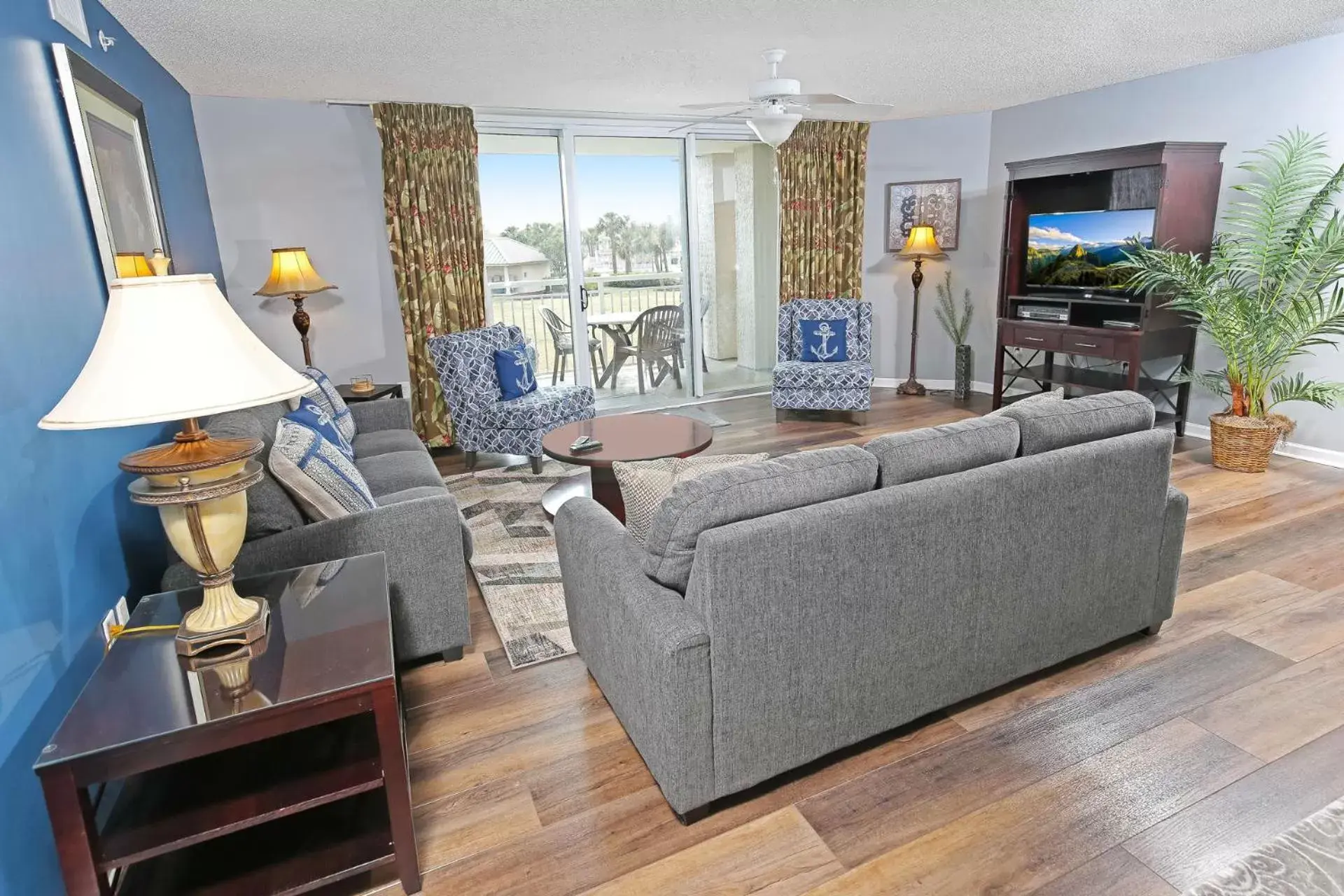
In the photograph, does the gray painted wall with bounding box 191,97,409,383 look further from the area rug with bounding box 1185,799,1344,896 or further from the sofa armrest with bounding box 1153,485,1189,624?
the area rug with bounding box 1185,799,1344,896

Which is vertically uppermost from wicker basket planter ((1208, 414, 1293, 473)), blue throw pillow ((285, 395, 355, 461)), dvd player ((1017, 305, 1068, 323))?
dvd player ((1017, 305, 1068, 323))

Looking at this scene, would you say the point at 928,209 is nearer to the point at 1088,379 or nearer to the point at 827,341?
the point at 827,341

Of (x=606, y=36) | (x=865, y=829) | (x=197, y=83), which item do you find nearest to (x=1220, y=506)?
(x=865, y=829)

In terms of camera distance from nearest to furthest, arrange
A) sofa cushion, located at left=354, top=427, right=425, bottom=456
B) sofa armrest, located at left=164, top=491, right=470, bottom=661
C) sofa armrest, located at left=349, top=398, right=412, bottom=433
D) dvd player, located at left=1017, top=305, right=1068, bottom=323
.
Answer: sofa armrest, located at left=164, top=491, right=470, bottom=661 < sofa cushion, located at left=354, top=427, right=425, bottom=456 < sofa armrest, located at left=349, top=398, right=412, bottom=433 < dvd player, located at left=1017, top=305, right=1068, bottom=323

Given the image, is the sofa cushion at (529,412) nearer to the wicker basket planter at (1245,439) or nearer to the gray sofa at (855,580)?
the gray sofa at (855,580)

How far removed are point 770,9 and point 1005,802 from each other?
3.05 meters

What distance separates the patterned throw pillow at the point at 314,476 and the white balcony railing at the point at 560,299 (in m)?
3.30

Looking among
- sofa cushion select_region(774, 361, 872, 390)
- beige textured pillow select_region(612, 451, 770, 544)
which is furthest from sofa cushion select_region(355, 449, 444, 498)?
sofa cushion select_region(774, 361, 872, 390)

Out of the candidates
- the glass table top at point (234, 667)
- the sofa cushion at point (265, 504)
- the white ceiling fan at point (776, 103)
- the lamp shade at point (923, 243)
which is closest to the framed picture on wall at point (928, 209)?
the lamp shade at point (923, 243)

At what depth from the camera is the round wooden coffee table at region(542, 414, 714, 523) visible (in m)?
3.48

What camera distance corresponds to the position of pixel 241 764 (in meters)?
1.66

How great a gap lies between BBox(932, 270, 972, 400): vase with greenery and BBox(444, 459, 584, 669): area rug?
139 inches

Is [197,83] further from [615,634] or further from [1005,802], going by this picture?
[1005,802]

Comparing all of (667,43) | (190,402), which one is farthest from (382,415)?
(190,402)
